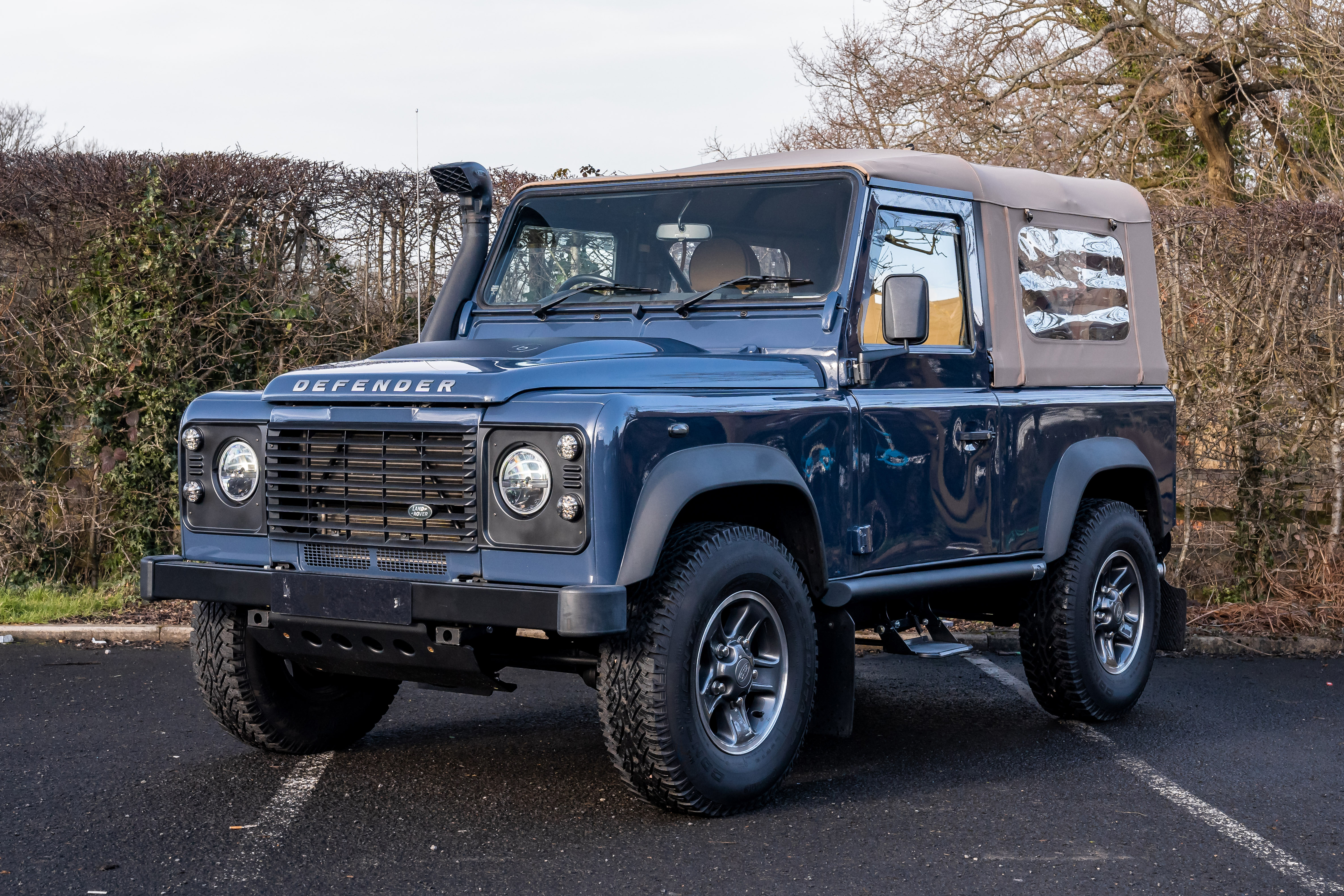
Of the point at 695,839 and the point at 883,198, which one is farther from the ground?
the point at 883,198

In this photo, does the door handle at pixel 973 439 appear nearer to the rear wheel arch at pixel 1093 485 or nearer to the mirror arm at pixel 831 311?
the rear wheel arch at pixel 1093 485

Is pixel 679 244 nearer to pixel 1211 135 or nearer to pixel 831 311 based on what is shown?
pixel 831 311

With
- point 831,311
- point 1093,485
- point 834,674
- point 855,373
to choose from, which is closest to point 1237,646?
point 1093,485

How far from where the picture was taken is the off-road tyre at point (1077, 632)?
20.4 feet

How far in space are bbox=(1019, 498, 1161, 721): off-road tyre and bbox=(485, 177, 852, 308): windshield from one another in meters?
1.93

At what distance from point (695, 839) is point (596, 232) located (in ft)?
8.82

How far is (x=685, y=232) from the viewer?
19.0 ft

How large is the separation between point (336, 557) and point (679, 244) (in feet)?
6.61

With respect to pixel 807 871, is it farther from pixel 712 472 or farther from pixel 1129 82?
pixel 1129 82

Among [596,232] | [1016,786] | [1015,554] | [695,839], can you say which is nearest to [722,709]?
[695,839]

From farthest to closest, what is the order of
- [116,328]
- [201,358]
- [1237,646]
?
1. [201,358]
2. [116,328]
3. [1237,646]

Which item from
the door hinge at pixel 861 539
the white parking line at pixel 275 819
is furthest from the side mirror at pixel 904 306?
the white parking line at pixel 275 819

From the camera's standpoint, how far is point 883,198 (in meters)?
5.57

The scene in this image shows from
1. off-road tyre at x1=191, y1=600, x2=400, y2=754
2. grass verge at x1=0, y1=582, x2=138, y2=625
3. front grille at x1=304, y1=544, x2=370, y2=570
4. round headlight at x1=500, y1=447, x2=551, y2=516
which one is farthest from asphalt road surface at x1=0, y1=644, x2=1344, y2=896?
grass verge at x1=0, y1=582, x2=138, y2=625
